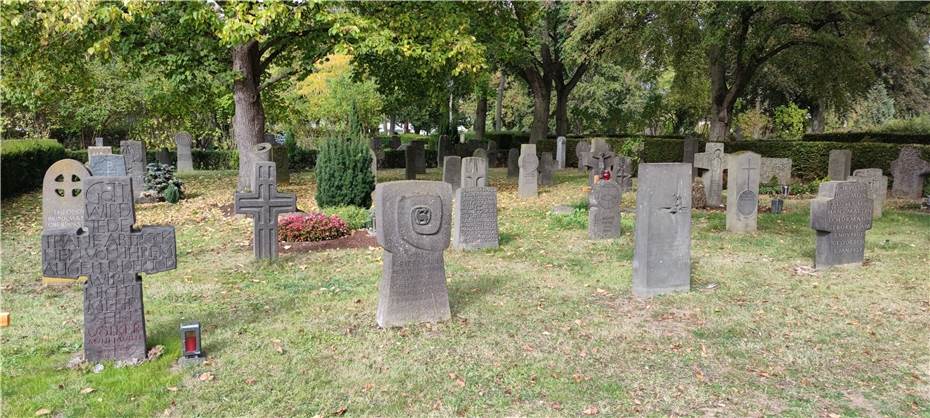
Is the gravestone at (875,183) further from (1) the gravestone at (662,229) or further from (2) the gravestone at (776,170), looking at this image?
(1) the gravestone at (662,229)

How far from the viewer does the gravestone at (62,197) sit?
952cm

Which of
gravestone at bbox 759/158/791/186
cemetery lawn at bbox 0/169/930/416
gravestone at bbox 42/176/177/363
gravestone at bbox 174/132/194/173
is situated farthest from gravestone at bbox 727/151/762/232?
gravestone at bbox 174/132/194/173

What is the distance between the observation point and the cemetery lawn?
4.93 metres

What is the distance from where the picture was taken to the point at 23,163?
59.1 feet

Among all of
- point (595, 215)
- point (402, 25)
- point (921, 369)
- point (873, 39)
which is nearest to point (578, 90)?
point (873, 39)

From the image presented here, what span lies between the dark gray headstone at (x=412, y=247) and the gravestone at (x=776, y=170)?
1429cm

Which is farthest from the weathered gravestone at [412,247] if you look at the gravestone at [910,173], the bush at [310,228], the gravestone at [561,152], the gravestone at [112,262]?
the gravestone at [561,152]

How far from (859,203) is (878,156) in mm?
12906

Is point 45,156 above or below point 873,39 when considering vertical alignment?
below

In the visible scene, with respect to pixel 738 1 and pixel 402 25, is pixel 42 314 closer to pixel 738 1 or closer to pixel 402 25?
pixel 402 25

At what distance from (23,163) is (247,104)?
6658mm

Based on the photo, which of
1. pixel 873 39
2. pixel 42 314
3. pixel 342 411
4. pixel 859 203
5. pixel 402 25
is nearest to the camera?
pixel 342 411

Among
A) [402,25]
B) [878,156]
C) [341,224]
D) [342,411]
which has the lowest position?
[342,411]

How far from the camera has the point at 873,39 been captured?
21078mm
